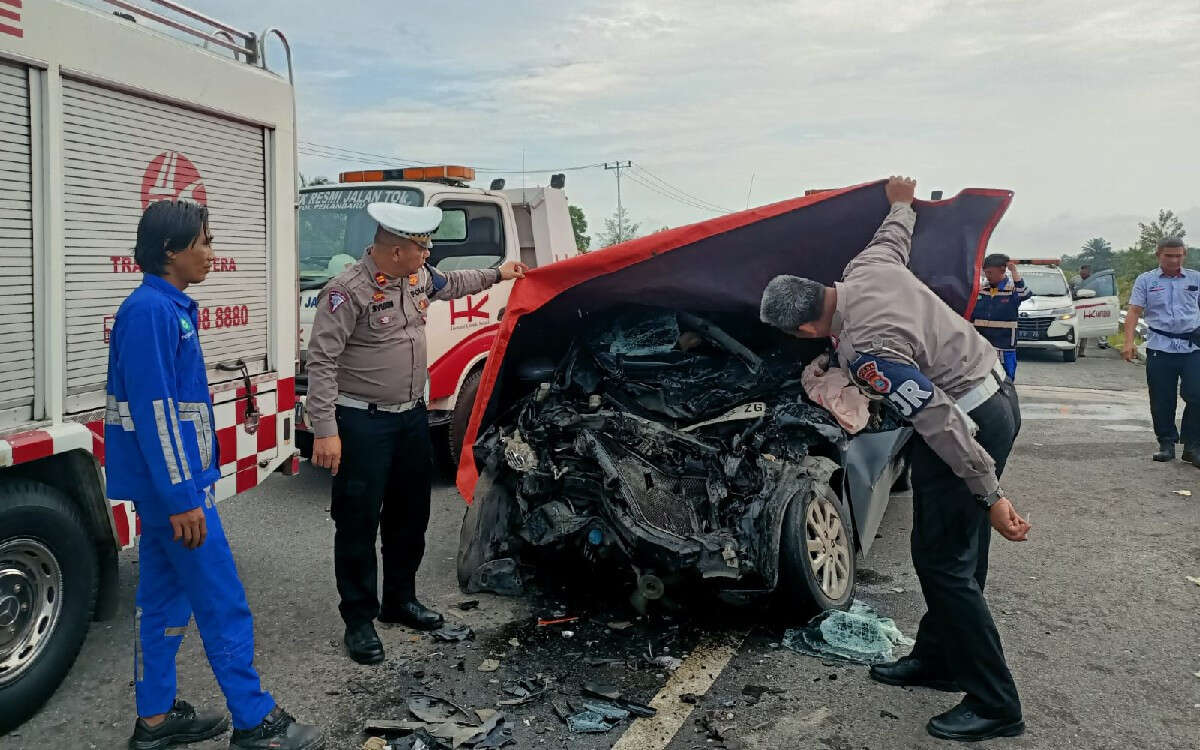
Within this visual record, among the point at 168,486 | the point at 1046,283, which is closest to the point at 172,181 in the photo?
the point at 168,486

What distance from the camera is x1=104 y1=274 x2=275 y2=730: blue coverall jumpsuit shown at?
2.85 metres

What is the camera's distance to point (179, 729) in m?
3.22

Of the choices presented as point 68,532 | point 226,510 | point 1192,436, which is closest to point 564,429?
point 68,532

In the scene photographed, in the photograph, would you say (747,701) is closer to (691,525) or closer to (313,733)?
(691,525)

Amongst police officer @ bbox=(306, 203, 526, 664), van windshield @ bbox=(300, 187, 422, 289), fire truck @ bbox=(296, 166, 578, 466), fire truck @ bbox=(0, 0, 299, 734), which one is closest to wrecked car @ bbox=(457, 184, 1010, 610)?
police officer @ bbox=(306, 203, 526, 664)

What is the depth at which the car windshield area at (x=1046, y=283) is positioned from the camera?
16609 millimetres

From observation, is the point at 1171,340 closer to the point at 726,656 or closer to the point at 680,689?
the point at 726,656

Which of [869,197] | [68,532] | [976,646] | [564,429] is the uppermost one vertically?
[869,197]

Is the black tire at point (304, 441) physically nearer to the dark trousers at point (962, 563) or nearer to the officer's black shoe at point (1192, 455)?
the dark trousers at point (962, 563)

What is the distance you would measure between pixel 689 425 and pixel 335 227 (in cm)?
350

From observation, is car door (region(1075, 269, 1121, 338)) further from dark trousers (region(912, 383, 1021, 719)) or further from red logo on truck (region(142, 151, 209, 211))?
red logo on truck (region(142, 151, 209, 211))

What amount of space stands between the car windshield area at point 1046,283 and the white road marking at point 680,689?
14461 millimetres

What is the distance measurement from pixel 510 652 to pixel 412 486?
2.86 feet

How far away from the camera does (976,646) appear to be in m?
3.38
